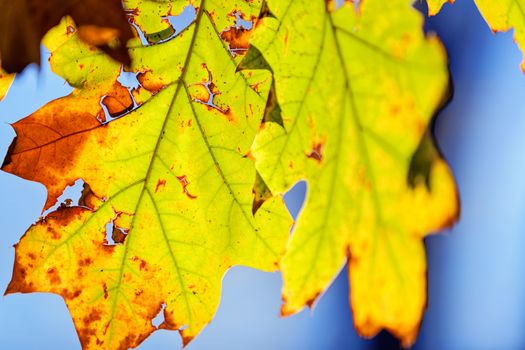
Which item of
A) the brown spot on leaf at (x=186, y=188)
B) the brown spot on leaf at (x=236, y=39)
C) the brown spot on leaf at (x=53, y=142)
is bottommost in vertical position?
the brown spot on leaf at (x=186, y=188)

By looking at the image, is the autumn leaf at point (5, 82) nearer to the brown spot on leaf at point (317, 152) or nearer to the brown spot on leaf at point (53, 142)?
the brown spot on leaf at point (53, 142)

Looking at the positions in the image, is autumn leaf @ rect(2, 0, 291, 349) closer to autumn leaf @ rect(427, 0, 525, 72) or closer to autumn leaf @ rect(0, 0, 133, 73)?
autumn leaf @ rect(0, 0, 133, 73)

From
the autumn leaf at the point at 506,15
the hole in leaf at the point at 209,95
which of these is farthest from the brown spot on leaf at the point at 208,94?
the autumn leaf at the point at 506,15

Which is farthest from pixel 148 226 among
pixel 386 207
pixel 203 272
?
pixel 386 207

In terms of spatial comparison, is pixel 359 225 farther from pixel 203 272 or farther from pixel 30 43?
pixel 30 43

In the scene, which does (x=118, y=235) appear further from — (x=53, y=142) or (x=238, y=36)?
(x=238, y=36)
